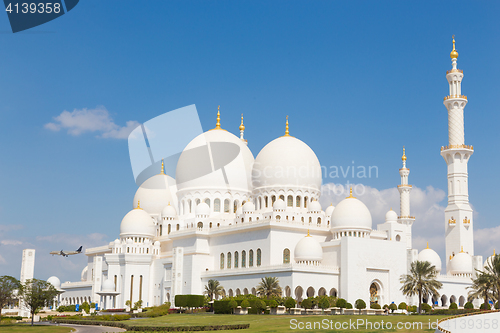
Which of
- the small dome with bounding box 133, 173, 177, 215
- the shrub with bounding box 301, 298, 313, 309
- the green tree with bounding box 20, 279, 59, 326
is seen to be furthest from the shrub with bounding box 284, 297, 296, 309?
the small dome with bounding box 133, 173, 177, 215

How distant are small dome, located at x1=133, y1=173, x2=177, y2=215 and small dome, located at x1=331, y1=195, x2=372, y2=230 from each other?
24.2 m

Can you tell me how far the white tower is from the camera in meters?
64.1

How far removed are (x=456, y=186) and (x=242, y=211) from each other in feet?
73.2

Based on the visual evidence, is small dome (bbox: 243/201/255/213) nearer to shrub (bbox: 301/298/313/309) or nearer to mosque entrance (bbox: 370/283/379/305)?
mosque entrance (bbox: 370/283/379/305)

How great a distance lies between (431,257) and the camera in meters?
59.8

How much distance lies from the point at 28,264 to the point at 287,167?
30.7m

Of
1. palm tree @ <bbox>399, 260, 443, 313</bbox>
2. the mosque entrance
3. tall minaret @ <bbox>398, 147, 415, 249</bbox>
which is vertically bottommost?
the mosque entrance

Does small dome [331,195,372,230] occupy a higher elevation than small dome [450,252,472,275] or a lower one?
higher

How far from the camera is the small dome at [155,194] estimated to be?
68.9 meters

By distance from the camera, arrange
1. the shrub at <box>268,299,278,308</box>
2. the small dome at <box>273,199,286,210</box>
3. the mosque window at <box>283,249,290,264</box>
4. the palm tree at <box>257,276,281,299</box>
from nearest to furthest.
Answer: the shrub at <box>268,299,278,308</box> < the palm tree at <box>257,276,281,299</box> < the mosque window at <box>283,249,290,264</box> < the small dome at <box>273,199,286,210</box>

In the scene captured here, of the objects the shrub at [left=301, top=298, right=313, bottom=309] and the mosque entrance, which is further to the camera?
the mosque entrance

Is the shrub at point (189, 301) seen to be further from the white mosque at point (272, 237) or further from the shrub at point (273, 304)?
the shrub at point (273, 304)

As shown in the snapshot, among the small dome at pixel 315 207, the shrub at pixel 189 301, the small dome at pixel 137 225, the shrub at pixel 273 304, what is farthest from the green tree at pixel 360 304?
the small dome at pixel 137 225

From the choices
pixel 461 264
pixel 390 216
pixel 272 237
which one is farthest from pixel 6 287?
pixel 461 264
